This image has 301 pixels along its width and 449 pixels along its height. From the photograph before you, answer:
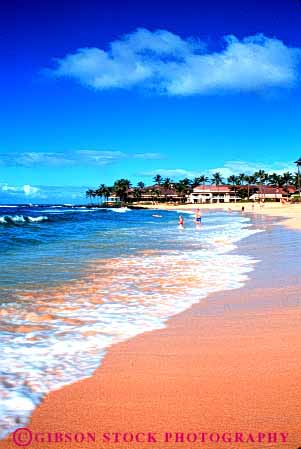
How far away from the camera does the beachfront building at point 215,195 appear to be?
433 feet

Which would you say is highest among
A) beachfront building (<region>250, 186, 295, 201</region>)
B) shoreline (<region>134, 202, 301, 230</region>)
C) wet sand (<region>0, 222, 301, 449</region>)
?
beachfront building (<region>250, 186, 295, 201</region>)

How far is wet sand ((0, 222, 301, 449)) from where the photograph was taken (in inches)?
109

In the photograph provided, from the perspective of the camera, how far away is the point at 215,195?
134 m

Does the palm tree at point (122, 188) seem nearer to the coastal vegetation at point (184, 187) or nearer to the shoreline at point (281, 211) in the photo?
the coastal vegetation at point (184, 187)

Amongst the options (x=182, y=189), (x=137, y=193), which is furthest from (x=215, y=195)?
(x=137, y=193)

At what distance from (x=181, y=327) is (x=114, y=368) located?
150 centimetres

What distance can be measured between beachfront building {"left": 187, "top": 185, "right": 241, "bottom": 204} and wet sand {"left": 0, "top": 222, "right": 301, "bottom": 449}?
420 feet

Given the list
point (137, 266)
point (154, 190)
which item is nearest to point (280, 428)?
point (137, 266)

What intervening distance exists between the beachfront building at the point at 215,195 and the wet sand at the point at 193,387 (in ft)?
420

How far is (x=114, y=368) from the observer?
3.85 m

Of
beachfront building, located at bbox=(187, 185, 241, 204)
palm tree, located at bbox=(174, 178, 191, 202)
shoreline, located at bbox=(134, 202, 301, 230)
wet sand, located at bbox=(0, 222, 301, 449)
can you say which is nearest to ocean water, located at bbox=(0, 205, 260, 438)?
wet sand, located at bbox=(0, 222, 301, 449)

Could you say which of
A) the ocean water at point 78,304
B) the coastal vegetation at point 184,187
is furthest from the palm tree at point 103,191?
the ocean water at point 78,304

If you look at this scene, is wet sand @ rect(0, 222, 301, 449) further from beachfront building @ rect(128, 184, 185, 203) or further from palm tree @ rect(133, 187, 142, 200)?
palm tree @ rect(133, 187, 142, 200)

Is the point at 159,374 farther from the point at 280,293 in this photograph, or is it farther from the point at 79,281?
the point at 79,281
